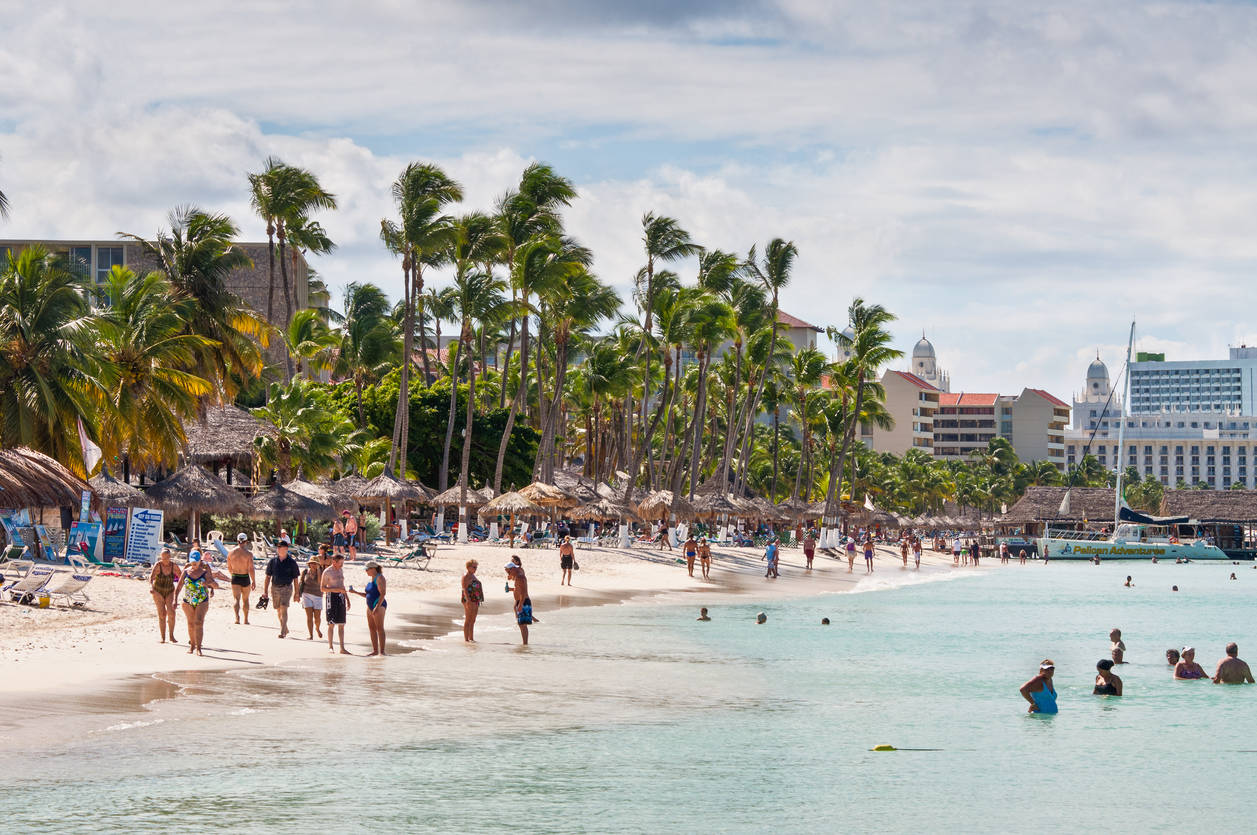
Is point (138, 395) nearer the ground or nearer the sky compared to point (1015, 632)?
nearer the sky

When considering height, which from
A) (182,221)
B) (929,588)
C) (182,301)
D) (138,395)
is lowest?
(929,588)

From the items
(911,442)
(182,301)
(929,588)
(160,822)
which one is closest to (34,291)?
(182,301)

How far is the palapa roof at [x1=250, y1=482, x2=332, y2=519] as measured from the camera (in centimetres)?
3500

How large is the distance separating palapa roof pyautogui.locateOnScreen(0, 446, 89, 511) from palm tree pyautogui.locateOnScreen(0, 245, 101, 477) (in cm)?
233

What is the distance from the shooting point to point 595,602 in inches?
1286

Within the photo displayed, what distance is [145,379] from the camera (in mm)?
33938

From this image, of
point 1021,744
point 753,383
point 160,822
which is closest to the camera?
point 160,822

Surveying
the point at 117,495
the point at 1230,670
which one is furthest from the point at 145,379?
the point at 1230,670

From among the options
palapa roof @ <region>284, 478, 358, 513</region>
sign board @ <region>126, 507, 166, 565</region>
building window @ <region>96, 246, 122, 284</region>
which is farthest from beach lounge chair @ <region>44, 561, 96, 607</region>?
building window @ <region>96, 246, 122, 284</region>

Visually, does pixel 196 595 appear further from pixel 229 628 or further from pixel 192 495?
pixel 192 495

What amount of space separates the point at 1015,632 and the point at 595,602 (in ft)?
33.3

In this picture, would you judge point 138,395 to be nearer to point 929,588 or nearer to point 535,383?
point 929,588

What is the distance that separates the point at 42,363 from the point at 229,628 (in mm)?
10551

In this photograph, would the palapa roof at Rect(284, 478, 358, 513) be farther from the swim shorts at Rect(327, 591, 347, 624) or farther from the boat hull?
the boat hull
